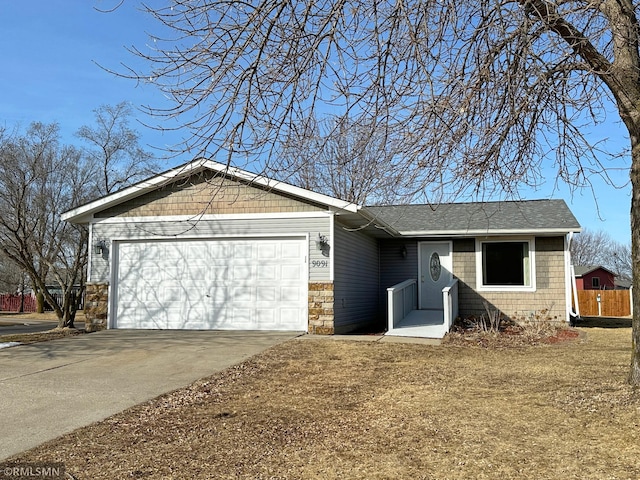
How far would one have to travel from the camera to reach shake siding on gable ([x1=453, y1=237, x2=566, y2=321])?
14.1 metres

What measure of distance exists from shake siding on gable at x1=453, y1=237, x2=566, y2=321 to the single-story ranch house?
3cm

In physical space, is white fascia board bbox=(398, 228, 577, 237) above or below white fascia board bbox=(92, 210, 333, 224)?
below

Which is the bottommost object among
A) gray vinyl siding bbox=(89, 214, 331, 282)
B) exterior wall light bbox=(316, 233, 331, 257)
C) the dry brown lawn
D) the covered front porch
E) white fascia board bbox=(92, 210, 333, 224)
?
the dry brown lawn

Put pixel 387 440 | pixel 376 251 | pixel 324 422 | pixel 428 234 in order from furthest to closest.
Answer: pixel 376 251, pixel 428 234, pixel 324 422, pixel 387 440

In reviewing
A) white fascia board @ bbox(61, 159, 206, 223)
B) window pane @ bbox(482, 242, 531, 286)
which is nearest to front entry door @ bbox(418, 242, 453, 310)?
window pane @ bbox(482, 242, 531, 286)

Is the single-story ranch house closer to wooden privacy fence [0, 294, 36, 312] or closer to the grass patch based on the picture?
the grass patch

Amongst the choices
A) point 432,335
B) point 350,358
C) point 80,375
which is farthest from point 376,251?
point 80,375

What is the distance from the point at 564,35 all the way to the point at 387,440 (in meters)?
4.83

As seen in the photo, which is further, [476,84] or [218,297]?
[218,297]

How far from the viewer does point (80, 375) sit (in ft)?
25.1

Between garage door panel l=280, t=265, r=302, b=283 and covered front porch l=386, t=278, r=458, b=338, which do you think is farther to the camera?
covered front porch l=386, t=278, r=458, b=338

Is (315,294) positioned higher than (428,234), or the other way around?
(428,234)

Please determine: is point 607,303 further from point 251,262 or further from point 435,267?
point 251,262

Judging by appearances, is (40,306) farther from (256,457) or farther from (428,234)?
(256,457)
